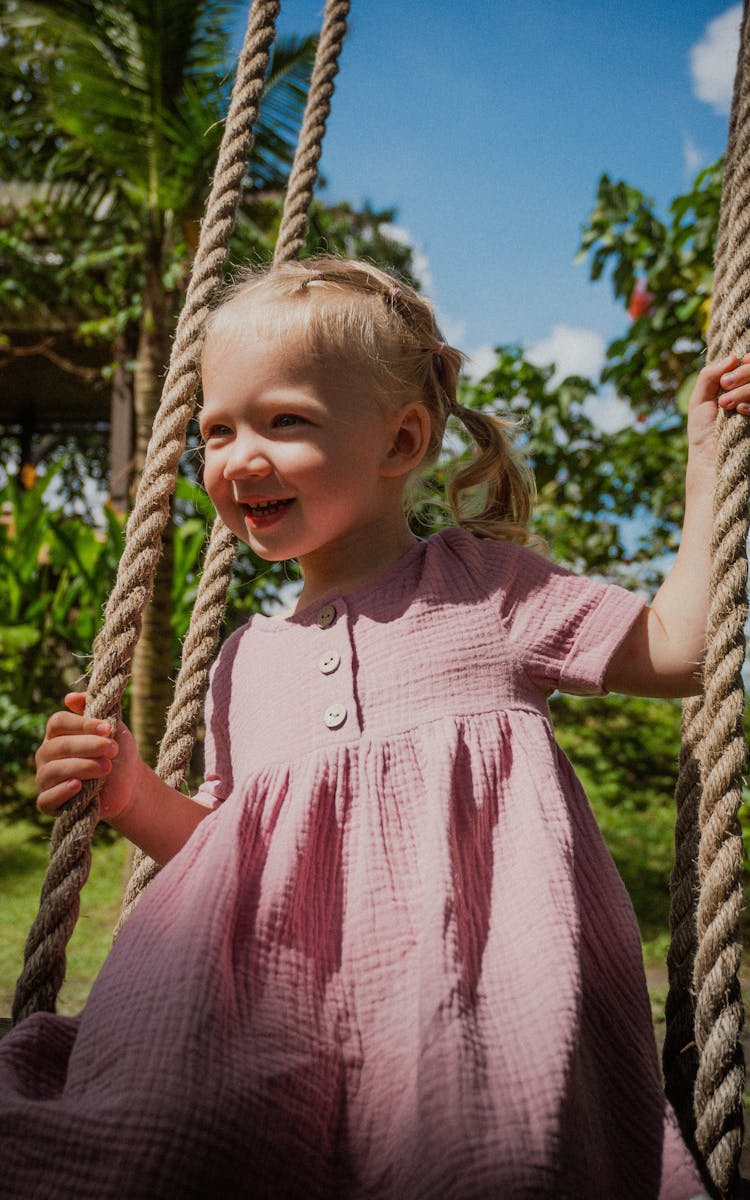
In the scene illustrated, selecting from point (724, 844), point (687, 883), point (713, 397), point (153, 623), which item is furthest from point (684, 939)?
point (153, 623)

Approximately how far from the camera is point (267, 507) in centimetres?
119

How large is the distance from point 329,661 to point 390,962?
36cm

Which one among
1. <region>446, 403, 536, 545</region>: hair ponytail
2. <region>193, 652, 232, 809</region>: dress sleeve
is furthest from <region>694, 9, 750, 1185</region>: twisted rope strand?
<region>193, 652, 232, 809</region>: dress sleeve

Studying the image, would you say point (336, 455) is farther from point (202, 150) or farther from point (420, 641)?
point (202, 150)

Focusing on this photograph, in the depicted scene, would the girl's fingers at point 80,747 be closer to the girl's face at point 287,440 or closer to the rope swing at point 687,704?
the rope swing at point 687,704

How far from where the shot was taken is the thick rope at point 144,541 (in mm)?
1038

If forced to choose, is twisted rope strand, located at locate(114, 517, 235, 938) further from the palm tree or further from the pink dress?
the palm tree

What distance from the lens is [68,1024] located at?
97 cm

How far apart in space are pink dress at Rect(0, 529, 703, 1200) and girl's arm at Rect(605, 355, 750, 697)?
0.04 meters

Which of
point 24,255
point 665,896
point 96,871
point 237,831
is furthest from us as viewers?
point 24,255

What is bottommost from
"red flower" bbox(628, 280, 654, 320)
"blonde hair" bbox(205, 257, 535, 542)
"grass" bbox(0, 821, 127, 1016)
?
"grass" bbox(0, 821, 127, 1016)

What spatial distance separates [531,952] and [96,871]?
3.50 meters

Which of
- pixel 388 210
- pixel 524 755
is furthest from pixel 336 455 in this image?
pixel 388 210

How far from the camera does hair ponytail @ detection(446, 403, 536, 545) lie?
4.50 feet
